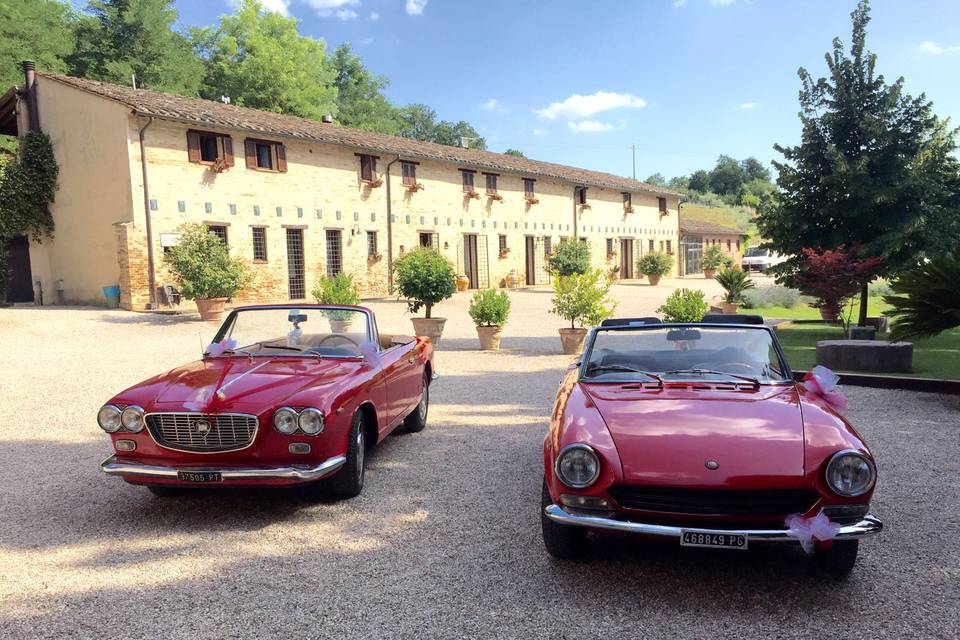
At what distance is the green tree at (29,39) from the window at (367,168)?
54.8 ft

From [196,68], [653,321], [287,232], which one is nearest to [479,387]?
[653,321]

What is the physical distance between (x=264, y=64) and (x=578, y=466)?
4447cm

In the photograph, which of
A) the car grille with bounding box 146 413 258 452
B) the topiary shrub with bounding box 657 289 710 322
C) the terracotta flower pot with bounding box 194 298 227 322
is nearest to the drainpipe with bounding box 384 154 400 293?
the terracotta flower pot with bounding box 194 298 227 322

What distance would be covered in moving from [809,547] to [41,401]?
9574mm

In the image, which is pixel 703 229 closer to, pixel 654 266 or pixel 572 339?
pixel 654 266

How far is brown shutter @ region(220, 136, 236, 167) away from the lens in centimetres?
2256

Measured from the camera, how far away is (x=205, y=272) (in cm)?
1803

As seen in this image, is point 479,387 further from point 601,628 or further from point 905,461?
point 601,628

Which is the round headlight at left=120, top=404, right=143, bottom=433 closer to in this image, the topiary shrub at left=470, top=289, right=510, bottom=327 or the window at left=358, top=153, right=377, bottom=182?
the topiary shrub at left=470, top=289, right=510, bottom=327

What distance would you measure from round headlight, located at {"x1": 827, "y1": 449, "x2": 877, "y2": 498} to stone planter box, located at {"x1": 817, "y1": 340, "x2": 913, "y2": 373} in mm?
7442

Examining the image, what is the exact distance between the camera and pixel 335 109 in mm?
48688

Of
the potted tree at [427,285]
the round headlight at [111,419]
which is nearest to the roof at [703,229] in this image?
the potted tree at [427,285]

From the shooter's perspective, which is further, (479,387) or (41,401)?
(479,387)

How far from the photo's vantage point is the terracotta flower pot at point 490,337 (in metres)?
13.7
